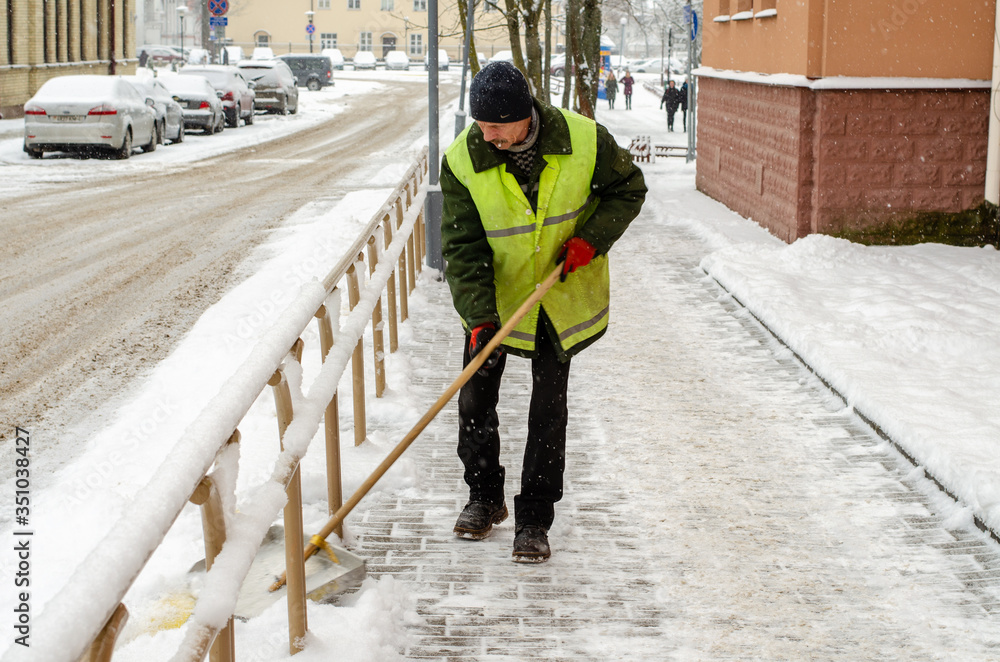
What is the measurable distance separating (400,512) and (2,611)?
1591mm

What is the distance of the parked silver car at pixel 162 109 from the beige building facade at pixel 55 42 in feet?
24.9

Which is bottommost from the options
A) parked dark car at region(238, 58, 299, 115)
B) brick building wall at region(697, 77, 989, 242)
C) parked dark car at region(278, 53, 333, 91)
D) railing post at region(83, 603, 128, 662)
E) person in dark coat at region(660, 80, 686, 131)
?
railing post at region(83, 603, 128, 662)

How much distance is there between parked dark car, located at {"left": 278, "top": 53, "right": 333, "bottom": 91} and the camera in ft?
181

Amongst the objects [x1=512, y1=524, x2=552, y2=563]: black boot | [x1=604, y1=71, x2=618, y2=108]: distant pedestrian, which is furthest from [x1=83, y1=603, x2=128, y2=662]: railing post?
[x1=604, y1=71, x2=618, y2=108]: distant pedestrian

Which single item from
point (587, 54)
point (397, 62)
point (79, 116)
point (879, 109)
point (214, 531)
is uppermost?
point (397, 62)

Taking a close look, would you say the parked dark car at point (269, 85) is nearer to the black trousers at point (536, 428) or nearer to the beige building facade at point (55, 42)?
the beige building facade at point (55, 42)

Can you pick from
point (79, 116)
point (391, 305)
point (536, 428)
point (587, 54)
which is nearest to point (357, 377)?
point (536, 428)

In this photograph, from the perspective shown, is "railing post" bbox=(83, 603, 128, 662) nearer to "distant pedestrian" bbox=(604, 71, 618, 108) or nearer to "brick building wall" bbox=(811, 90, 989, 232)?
"brick building wall" bbox=(811, 90, 989, 232)

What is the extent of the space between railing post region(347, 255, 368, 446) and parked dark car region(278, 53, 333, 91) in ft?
169

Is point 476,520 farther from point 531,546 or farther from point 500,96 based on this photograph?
point 500,96

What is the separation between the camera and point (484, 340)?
423cm

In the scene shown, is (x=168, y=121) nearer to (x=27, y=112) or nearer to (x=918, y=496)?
(x=27, y=112)

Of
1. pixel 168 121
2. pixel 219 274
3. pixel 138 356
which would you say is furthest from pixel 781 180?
pixel 168 121

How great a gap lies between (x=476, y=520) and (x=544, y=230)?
119 centimetres
